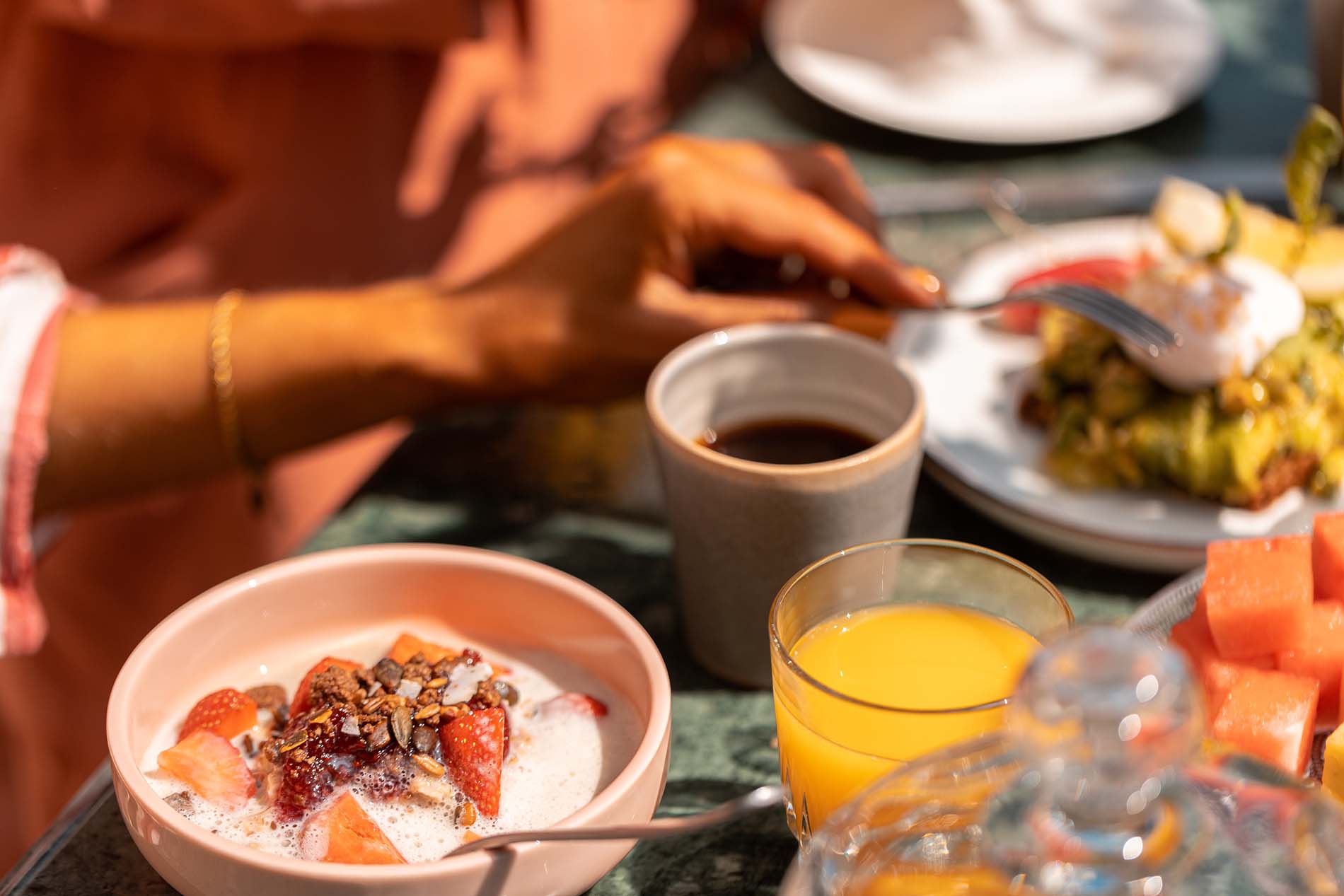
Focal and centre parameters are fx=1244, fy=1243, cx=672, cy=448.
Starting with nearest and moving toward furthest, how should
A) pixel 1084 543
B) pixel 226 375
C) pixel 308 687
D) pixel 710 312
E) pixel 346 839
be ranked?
1. pixel 346 839
2. pixel 308 687
3. pixel 1084 543
4. pixel 710 312
5. pixel 226 375

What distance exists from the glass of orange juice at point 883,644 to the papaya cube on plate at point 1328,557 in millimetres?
178

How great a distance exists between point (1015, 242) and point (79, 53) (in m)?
1.09

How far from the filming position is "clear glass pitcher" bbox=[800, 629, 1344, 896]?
36 centimetres

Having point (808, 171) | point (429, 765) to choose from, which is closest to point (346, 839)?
point (429, 765)

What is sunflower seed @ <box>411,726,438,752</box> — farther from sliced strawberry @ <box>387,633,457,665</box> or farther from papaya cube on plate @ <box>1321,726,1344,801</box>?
papaya cube on plate @ <box>1321,726,1344,801</box>

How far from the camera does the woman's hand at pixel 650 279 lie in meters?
1.12

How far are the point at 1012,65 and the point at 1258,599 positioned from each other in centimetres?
130

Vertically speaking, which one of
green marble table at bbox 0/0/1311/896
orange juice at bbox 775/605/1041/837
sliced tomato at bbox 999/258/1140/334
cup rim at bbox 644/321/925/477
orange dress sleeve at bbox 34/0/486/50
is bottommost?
green marble table at bbox 0/0/1311/896

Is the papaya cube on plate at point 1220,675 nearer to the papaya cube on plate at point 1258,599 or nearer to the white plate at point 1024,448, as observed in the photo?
the papaya cube on plate at point 1258,599

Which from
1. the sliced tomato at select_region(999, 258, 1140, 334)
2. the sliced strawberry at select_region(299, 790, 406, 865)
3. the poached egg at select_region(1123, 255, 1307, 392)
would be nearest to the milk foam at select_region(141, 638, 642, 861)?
the sliced strawberry at select_region(299, 790, 406, 865)

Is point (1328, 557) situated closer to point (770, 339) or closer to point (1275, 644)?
point (1275, 644)

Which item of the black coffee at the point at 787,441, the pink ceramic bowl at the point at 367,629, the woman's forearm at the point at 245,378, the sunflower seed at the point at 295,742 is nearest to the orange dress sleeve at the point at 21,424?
the woman's forearm at the point at 245,378

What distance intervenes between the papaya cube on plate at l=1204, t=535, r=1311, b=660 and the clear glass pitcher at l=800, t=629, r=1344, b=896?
26 cm

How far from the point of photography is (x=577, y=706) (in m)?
0.78
